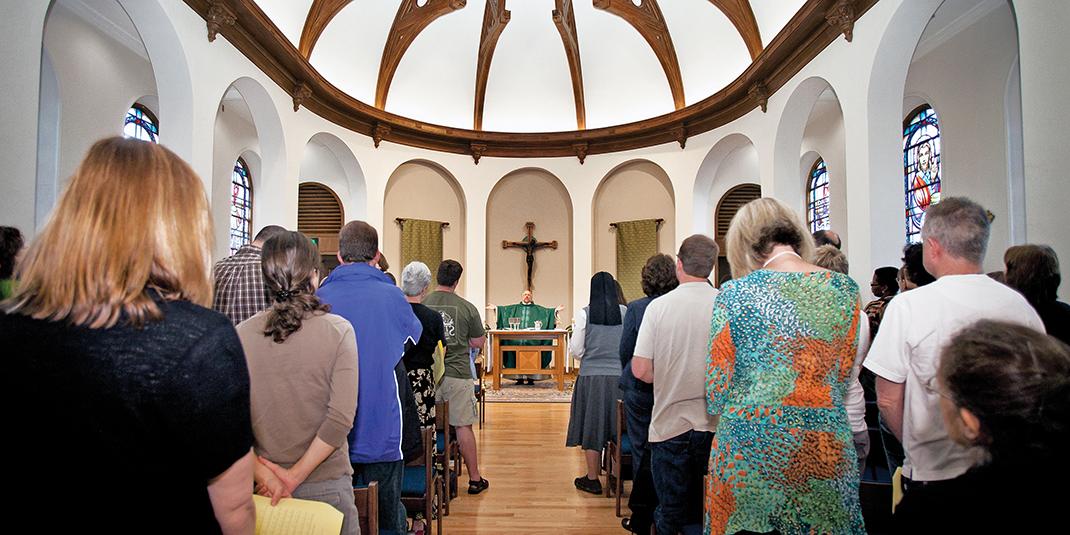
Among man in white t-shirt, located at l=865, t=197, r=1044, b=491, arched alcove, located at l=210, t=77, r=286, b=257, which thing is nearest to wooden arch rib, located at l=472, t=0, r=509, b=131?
arched alcove, located at l=210, t=77, r=286, b=257

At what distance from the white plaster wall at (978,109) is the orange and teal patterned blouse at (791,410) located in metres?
6.10

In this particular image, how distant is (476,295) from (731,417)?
29.6 feet

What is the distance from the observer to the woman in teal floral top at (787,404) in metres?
1.69

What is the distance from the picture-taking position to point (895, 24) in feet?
16.4

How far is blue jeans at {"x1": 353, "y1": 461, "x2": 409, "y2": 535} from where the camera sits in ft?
7.88

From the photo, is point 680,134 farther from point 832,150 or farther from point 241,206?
point 241,206

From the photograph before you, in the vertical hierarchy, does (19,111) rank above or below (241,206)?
below

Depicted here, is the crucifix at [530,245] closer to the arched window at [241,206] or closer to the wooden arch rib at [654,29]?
the wooden arch rib at [654,29]

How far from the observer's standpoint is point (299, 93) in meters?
7.50

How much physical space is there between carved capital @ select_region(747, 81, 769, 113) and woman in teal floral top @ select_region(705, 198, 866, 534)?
6.56 meters

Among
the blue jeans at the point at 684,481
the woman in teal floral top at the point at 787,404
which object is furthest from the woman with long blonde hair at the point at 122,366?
the blue jeans at the point at 684,481

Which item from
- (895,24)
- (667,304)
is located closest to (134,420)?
(667,304)

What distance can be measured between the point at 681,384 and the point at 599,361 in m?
1.74

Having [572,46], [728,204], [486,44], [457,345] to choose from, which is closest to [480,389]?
[457,345]
